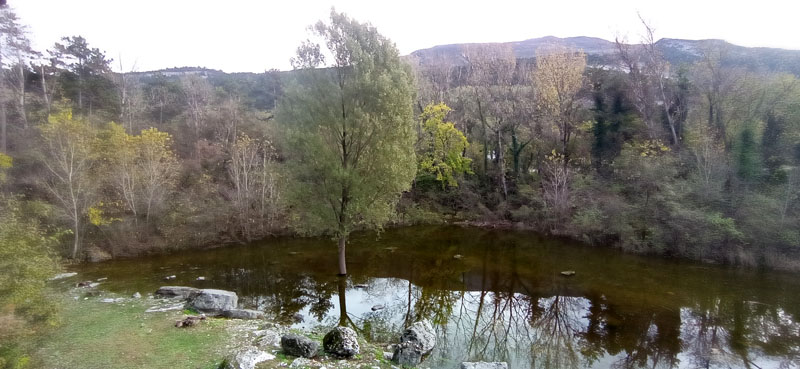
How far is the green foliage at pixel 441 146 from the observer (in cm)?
3281

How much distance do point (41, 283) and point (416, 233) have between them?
22321mm

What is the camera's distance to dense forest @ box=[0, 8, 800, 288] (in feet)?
53.7

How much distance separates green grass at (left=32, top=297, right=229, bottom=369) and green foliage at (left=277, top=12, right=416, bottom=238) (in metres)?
6.85

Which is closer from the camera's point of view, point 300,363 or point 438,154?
point 300,363

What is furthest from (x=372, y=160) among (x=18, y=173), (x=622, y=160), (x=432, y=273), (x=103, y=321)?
(x=18, y=173)

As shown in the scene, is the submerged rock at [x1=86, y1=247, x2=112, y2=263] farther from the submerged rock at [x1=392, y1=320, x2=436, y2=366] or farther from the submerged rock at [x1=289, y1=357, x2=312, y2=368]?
the submerged rock at [x1=392, y1=320, x2=436, y2=366]

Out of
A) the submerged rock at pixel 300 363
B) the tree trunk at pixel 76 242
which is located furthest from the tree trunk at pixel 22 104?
the submerged rock at pixel 300 363

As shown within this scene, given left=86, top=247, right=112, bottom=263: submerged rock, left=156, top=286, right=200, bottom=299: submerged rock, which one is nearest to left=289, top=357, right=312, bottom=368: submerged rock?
left=156, top=286, right=200, bottom=299: submerged rock

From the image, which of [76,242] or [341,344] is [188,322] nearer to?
[341,344]

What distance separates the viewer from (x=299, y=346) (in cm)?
906

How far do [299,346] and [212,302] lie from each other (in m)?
5.82

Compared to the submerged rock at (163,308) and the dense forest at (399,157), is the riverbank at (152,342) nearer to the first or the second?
the submerged rock at (163,308)

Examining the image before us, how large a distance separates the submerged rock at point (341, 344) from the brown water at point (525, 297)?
2195mm

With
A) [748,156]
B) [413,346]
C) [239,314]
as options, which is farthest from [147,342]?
[748,156]
